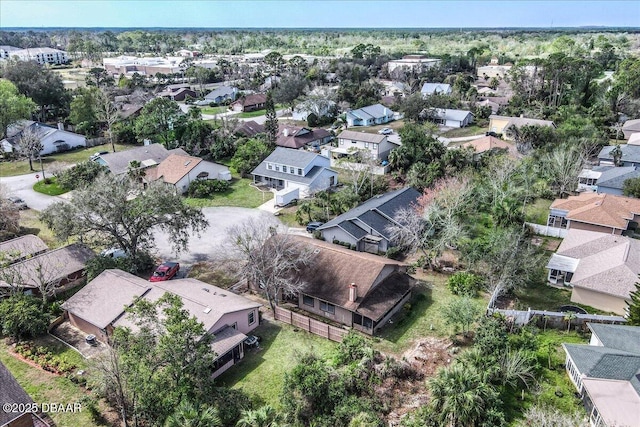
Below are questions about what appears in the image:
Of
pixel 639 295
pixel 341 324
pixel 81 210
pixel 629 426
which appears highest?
pixel 81 210

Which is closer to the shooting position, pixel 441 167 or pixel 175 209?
pixel 175 209

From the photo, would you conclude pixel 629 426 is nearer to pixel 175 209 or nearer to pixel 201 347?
pixel 201 347

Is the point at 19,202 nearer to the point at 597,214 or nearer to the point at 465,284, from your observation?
the point at 465,284

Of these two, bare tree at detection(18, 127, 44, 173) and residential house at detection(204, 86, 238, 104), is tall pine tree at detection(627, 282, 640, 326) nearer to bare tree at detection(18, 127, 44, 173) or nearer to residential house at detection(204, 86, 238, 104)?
bare tree at detection(18, 127, 44, 173)

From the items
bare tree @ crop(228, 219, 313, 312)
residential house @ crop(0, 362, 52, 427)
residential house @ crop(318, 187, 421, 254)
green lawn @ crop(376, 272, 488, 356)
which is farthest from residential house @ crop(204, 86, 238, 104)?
residential house @ crop(0, 362, 52, 427)

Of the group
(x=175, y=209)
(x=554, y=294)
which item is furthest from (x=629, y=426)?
(x=175, y=209)

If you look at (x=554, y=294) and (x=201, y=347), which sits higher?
(x=201, y=347)

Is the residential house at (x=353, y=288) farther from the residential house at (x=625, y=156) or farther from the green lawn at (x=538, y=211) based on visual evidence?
the residential house at (x=625, y=156)

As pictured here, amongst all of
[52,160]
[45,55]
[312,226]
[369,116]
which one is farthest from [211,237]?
[45,55]
